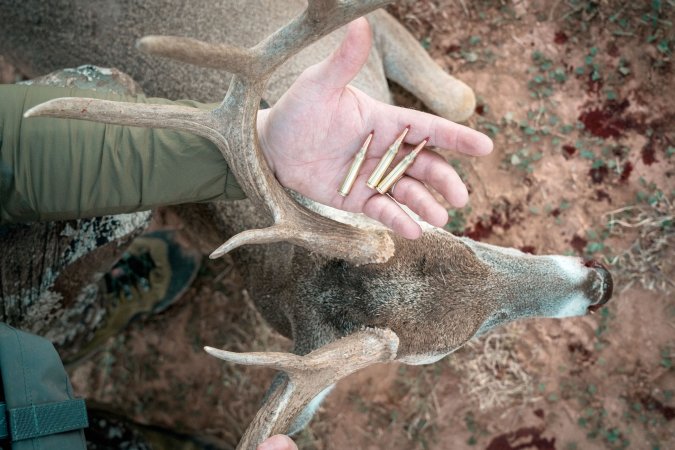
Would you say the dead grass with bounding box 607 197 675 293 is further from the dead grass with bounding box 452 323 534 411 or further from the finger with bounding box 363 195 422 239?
the finger with bounding box 363 195 422 239

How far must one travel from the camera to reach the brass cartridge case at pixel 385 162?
113 inches

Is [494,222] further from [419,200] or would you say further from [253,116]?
[253,116]

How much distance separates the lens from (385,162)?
2893mm

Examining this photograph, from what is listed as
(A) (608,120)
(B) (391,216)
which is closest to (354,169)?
(B) (391,216)

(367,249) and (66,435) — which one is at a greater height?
(367,249)

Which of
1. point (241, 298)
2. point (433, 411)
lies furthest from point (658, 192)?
→ point (241, 298)

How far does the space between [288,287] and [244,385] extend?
182cm

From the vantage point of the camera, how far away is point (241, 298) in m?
5.05

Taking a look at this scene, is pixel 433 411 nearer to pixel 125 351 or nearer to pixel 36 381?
pixel 125 351

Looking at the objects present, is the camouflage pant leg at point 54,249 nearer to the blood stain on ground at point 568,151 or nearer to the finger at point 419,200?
the finger at point 419,200

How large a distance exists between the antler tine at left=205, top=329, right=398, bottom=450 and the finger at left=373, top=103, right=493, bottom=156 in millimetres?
833

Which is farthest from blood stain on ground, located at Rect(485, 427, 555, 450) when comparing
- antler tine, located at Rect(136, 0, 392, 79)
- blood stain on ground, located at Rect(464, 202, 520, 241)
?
antler tine, located at Rect(136, 0, 392, 79)

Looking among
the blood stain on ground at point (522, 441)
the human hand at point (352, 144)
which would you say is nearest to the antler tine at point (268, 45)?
the human hand at point (352, 144)

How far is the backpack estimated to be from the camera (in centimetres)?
252
